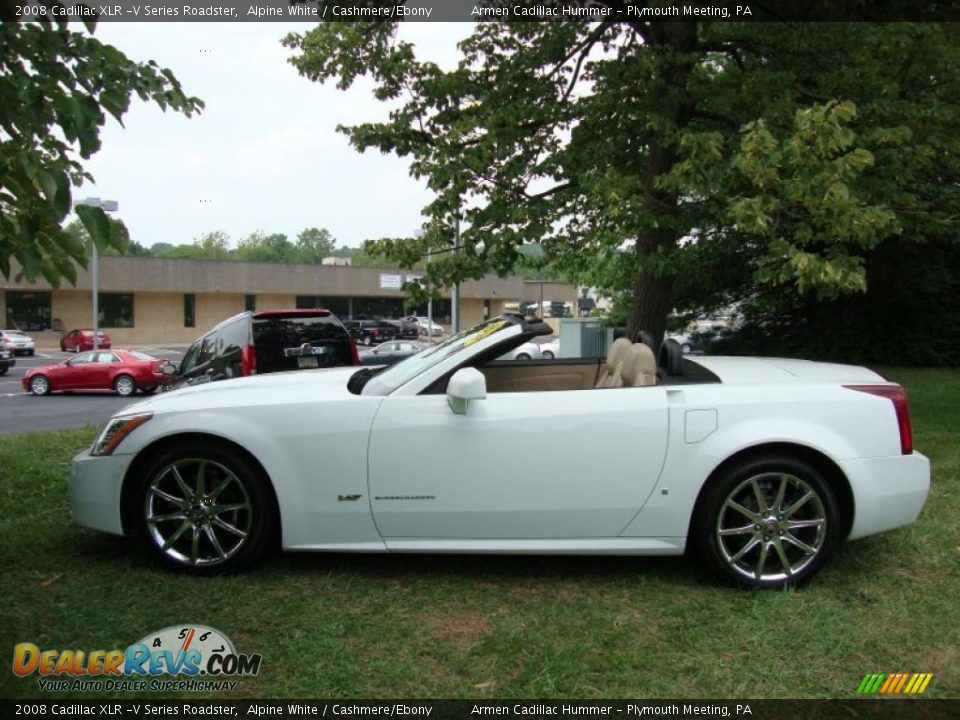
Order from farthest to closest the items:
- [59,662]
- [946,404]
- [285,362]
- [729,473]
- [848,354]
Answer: [848,354]
[946,404]
[285,362]
[729,473]
[59,662]

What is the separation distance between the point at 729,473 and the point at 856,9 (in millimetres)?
7302

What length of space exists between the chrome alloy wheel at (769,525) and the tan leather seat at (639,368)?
70 cm

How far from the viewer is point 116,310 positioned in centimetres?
4822

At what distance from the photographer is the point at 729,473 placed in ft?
12.5

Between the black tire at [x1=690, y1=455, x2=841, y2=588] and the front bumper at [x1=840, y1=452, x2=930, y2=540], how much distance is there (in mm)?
127

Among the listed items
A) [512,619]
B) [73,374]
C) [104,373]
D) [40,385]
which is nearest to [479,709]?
[512,619]

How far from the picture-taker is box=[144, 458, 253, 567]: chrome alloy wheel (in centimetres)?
389

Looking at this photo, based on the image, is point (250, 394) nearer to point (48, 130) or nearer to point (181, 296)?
point (48, 130)

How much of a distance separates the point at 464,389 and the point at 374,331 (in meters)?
47.5

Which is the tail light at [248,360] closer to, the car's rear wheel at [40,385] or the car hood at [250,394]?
the car hood at [250,394]

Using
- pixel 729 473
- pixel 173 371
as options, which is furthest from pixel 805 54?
pixel 173 371

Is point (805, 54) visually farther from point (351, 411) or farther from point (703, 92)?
point (351, 411)

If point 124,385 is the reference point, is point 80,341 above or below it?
above

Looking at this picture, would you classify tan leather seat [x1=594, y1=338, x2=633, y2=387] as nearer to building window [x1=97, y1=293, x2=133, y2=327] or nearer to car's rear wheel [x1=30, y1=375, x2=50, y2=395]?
car's rear wheel [x1=30, y1=375, x2=50, y2=395]
